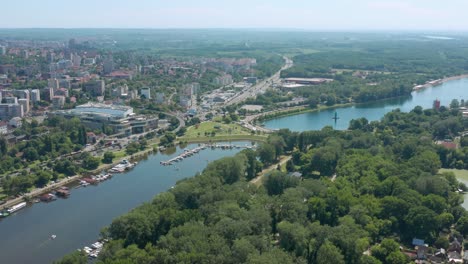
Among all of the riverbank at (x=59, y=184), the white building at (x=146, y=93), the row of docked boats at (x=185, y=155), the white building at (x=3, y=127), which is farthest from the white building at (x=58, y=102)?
the row of docked boats at (x=185, y=155)

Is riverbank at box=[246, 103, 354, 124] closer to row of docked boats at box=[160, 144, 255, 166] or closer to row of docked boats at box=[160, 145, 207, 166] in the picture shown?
row of docked boats at box=[160, 144, 255, 166]

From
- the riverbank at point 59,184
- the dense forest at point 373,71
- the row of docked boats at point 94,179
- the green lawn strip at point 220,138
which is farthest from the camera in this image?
the dense forest at point 373,71

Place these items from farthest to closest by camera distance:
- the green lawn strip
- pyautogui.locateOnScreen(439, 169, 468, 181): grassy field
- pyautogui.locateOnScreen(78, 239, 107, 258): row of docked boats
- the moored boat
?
the green lawn strip → pyautogui.locateOnScreen(439, 169, 468, 181): grassy field → the moored boat → pyautogui.locateOnScreen(78, 239, 107, 258): row of docked boats

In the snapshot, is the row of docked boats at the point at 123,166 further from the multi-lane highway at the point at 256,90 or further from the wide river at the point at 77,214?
the multi-lane highway at the point at 256,90

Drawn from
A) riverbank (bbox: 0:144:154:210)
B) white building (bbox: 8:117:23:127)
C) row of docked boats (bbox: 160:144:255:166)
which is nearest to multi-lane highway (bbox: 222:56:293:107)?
row of docked boats (bbox: 160:144:255:166)

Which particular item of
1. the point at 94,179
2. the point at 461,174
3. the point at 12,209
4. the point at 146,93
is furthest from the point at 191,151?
the point at 146,93

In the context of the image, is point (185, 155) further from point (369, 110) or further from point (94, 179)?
point (369, 110)
